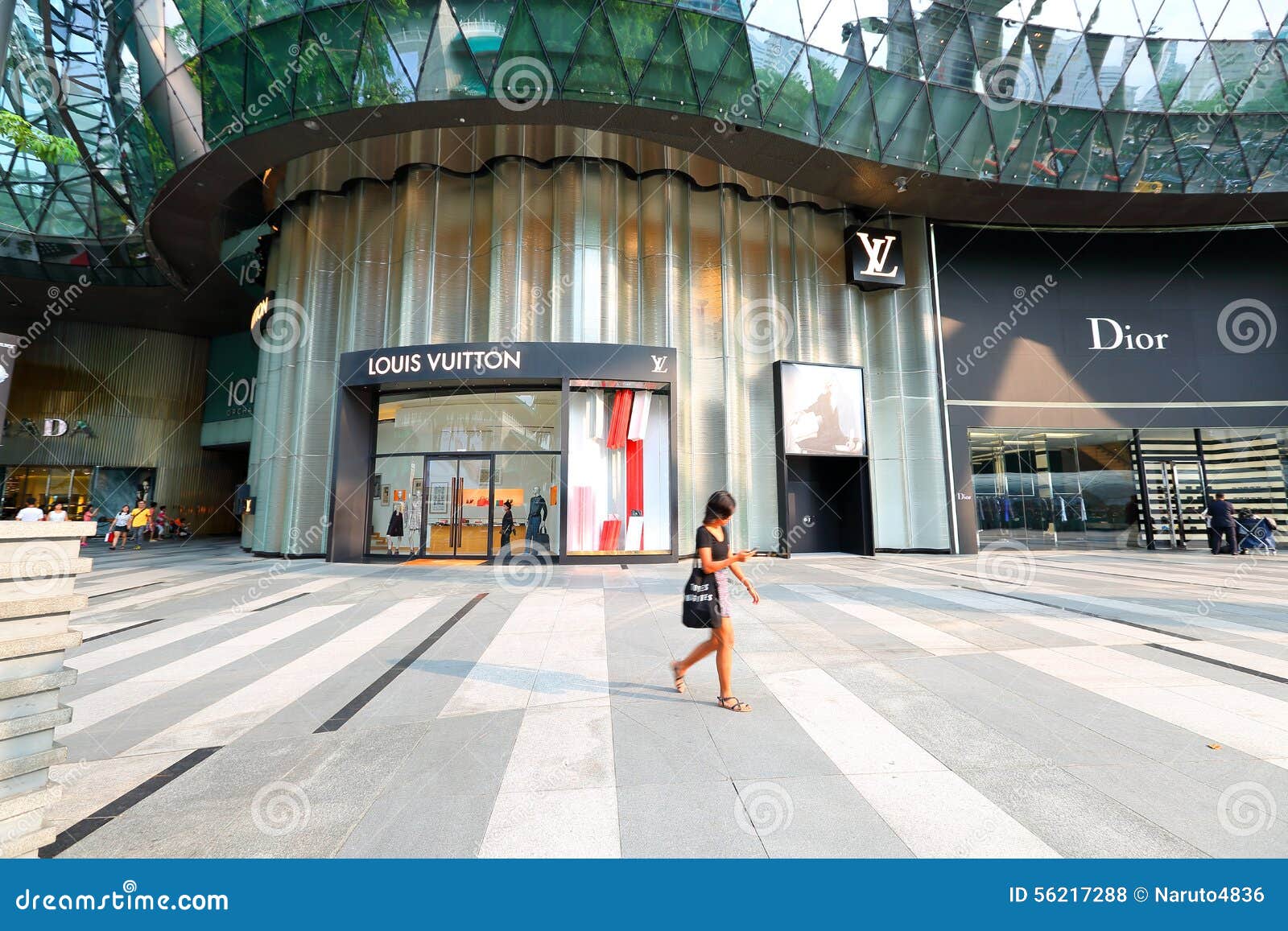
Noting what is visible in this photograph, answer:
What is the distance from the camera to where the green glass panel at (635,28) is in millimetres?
13188

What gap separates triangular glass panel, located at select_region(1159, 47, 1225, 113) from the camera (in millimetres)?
17406

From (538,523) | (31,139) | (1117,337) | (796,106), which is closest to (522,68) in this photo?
(796,106)

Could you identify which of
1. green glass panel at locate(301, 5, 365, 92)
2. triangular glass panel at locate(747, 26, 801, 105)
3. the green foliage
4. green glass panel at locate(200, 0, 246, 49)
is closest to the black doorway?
triangular glass panel at locate(747, 26, 801, 105)

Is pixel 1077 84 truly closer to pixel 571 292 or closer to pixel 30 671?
pixel 571 292

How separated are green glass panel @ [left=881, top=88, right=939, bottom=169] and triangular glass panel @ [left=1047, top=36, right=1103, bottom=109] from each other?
4228mm

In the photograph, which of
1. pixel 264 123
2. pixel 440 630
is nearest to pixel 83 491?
pixel 264 123

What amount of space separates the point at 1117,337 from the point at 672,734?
24.3m

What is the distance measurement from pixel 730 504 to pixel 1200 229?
2717 centimetres

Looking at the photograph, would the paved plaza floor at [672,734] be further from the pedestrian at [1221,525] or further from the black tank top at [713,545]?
the pedestrian at [1221,525]

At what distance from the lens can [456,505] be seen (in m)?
16.4

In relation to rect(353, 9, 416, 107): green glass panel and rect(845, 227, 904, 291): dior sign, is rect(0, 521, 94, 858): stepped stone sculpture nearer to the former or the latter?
rect(353, 9, 416, 107): green glass panel

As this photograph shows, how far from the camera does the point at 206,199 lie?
17.7 m

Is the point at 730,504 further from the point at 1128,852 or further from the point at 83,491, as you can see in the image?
the point at 83,491

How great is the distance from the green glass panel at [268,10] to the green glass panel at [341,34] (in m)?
0.41
